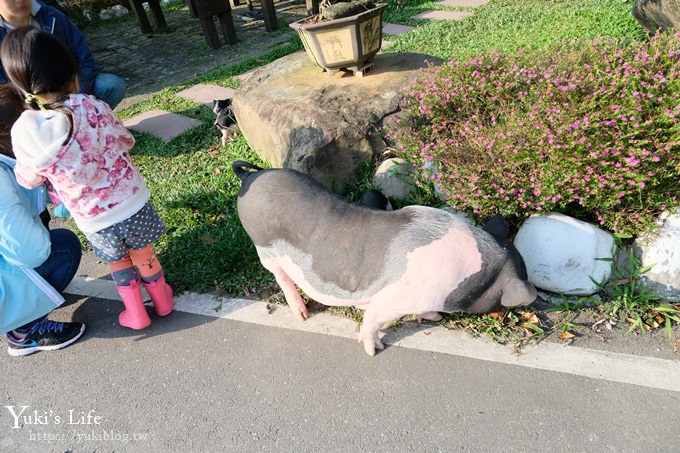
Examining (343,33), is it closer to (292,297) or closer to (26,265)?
(292,297)

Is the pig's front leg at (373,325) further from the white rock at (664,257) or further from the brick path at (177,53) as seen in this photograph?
the brick path at (177,53)

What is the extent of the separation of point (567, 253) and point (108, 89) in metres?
4.67

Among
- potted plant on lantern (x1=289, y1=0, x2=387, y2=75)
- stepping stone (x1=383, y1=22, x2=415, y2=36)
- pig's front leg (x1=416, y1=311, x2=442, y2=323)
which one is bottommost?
pig's front leg (x1=416, y1=311, x2=442, y2=323)

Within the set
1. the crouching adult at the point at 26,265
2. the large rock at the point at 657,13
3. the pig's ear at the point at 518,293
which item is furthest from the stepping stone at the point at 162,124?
the large rock at the point at 657,13

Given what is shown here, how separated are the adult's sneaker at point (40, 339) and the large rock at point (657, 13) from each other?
583 cm

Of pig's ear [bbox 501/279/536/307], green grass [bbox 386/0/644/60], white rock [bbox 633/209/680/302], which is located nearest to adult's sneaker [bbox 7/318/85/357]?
pig's ear [bbox 501/279/536/307]

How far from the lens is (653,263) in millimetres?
2504

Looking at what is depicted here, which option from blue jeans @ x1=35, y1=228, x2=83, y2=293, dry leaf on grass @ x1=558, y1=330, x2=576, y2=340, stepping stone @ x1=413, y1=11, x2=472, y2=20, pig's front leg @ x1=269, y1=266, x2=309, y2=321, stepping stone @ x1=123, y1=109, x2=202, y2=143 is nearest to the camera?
dry leaf on grass @ x1=558, y1=330, x2=576, y2=340

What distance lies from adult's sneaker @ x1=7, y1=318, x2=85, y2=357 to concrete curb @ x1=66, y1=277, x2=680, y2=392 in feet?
1.31

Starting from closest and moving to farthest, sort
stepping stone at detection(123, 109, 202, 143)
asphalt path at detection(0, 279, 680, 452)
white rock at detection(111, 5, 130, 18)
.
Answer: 1. asphalt path at detection(0, 279, 680, 452)
2. stepping stone at detection(123, 109, 202, 143)
3. white rock at detection(111, 5, 130, 18)

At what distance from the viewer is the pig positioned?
2.21 meters

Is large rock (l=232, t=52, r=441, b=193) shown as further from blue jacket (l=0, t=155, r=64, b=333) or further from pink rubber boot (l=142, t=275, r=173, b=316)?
blue jacket (l=0, t=155, r=64, b=333)

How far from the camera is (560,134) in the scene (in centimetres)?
242

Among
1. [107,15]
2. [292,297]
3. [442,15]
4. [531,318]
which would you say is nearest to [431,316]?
[531,318]
